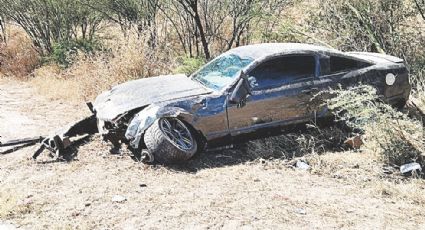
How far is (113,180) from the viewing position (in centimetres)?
602

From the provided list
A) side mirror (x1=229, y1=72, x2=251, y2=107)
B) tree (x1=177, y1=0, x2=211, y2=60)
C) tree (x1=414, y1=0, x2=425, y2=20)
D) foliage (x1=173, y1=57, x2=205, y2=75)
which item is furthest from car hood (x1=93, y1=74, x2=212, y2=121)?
tree (x1=414, y1=0, x2=425, y2=20)

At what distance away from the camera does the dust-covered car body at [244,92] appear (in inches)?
260

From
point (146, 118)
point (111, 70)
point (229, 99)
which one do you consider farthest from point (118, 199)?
point (111, 70)

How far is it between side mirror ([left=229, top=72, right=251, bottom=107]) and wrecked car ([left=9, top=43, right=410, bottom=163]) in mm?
14

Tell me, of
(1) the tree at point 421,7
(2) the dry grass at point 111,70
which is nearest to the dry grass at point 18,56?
(2) the dry grass at point 111,70

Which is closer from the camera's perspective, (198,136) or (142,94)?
(198,136)

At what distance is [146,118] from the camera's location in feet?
21.1

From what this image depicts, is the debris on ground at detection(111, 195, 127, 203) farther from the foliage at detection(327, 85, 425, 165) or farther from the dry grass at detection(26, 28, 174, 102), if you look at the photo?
the dry grass at detection(26, 28, 174, 102)

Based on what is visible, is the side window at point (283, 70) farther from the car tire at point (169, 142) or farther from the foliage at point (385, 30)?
the foliage at point (385, 30)

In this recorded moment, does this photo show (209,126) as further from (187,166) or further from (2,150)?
(2,150)

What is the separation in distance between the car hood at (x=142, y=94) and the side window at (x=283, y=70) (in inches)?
30.1

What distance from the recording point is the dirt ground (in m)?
4.91

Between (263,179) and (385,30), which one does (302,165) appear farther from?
(385,30)

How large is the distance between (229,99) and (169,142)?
1.04 m
